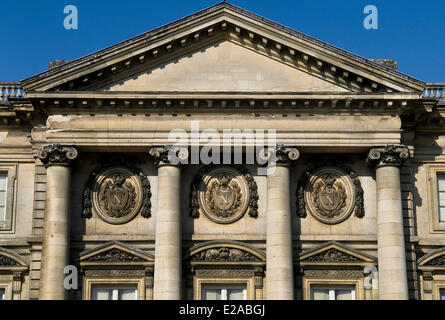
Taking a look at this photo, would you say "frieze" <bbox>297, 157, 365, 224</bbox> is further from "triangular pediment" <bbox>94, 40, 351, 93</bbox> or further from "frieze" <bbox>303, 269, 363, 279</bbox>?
"triangular pediment" <bbox>94, 40, 351, 93</bbox>

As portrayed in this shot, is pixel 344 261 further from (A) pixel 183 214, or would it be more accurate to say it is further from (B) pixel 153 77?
(B) pixel 153 77

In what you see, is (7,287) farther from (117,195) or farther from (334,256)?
(334,256)

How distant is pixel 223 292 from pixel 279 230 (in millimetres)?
3116

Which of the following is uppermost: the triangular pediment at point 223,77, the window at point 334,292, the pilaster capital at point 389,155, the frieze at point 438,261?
the triangular pediment at point 223,77

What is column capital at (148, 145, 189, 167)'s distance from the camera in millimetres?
36062

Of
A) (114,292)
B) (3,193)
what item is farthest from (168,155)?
(3,193)

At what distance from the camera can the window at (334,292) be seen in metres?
35.9

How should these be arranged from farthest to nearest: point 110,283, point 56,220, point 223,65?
point 223,65 → point 110,283 → point 56,220

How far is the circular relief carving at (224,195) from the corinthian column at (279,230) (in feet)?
4.18

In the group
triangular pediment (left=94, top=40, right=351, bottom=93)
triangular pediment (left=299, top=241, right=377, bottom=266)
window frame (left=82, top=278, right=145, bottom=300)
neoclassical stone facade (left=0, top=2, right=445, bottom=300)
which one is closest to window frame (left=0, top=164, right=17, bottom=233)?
neoclassical stone facade (left=0, top=2, right=445, bottom=300)

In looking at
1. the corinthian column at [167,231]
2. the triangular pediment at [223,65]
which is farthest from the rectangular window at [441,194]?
the corinthian column at [167,231]

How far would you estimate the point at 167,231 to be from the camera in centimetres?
3528

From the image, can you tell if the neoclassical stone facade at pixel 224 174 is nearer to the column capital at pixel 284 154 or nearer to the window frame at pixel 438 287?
the column capital at pixel 284 154
